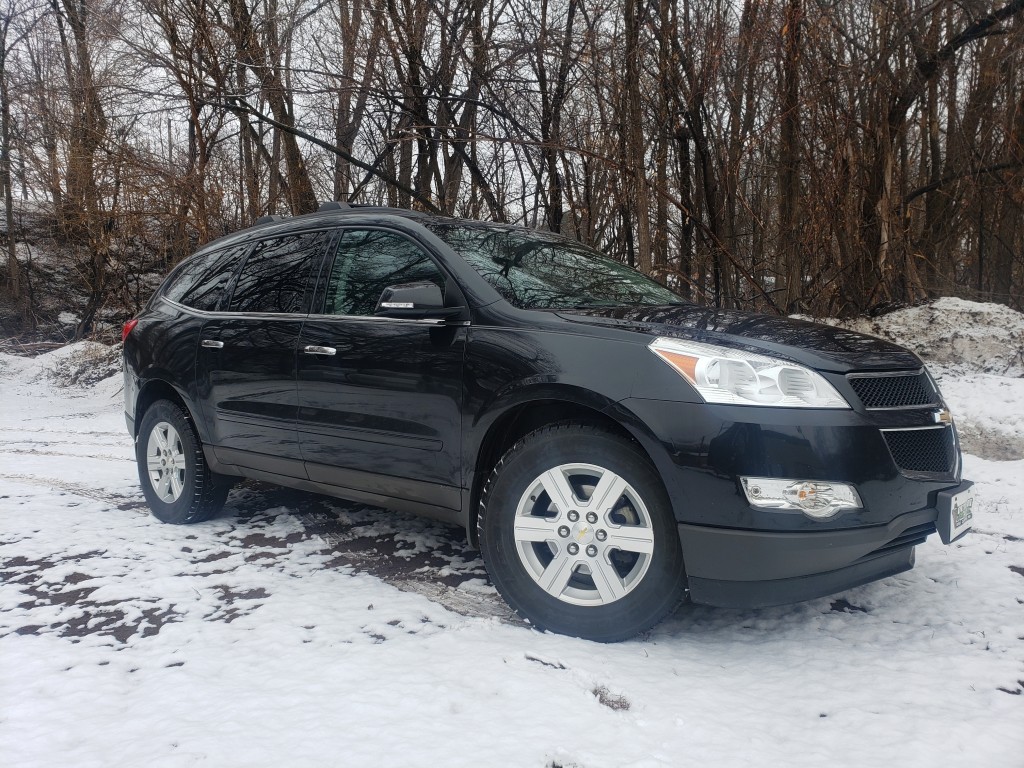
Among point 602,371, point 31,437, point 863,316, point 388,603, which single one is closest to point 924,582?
point 602,371

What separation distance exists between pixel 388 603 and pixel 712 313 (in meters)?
1.94

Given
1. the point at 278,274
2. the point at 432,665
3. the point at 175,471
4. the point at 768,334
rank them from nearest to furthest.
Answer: the point at 432,665 < the point at 768,334 < the point at 278,274 < the point at 175,471

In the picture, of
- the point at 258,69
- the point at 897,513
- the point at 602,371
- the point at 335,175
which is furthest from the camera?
the point at 335,175

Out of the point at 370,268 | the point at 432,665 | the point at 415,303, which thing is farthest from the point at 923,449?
the point at 370,268

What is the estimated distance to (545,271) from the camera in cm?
362

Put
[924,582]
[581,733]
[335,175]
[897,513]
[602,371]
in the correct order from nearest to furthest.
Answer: [581,733]
[897,513]
[602,371]
[924,582]
[335,175]

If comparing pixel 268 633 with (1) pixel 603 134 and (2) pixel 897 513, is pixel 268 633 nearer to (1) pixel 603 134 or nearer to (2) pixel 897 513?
(2) pixel 897 513

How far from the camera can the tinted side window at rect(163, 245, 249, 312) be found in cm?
452

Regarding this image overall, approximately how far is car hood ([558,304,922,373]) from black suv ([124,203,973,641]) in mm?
15

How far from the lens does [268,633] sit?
9.30 feet

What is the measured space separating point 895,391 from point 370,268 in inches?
96.0

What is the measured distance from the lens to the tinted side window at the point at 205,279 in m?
4.52

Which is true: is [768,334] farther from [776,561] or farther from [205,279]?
[205,279]

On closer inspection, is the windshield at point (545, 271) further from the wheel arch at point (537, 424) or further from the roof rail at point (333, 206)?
the roof rail at point (333, 206)
